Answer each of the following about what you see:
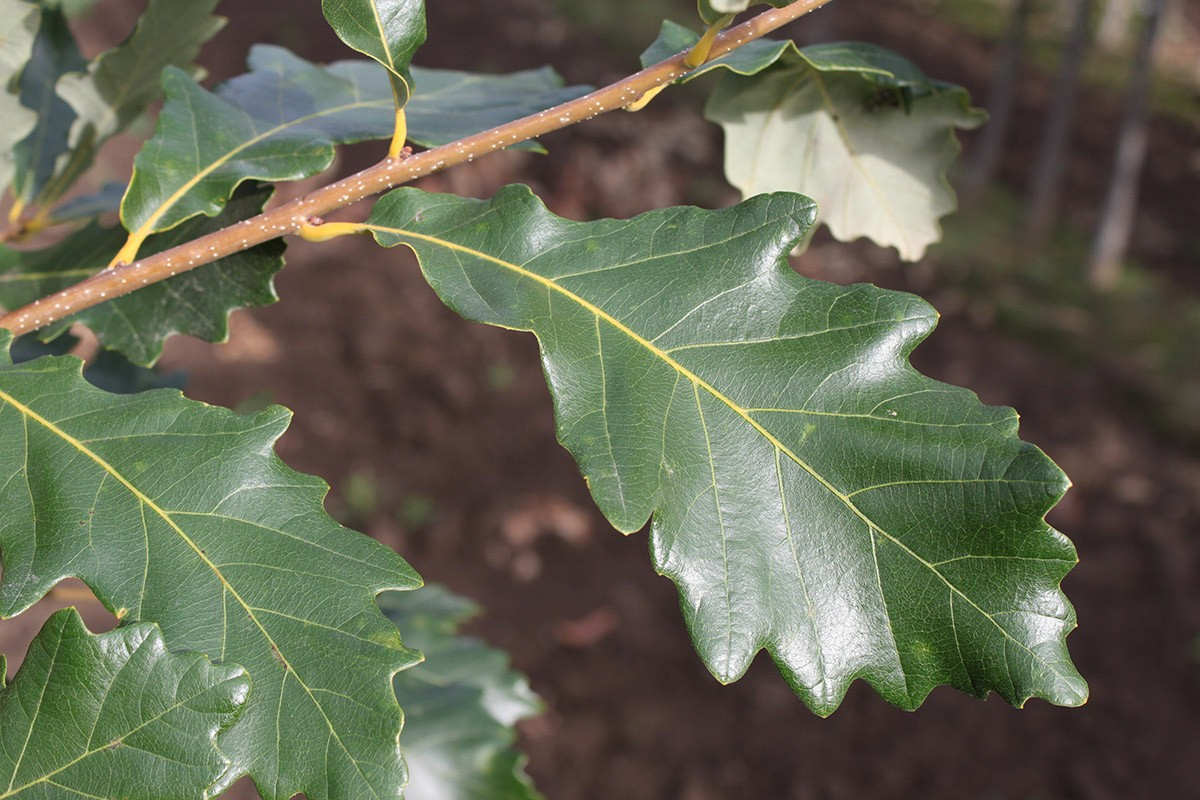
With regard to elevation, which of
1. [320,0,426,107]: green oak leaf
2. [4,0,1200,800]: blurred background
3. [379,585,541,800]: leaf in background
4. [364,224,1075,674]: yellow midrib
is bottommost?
[4,0,1200,800]: blurred background

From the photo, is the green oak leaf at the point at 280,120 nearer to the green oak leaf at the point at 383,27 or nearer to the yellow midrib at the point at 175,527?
the green oak leaf at the point at 383,27

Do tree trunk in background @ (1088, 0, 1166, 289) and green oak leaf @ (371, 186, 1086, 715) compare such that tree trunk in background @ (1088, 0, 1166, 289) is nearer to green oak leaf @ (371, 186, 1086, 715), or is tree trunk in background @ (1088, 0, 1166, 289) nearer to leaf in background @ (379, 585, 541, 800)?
leaf in background @ (379, 585, 541, 800)

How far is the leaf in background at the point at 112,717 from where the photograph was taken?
2.26 ft

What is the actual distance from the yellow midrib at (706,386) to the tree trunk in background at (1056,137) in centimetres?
547

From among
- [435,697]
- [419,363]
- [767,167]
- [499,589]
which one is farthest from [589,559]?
[767,167]

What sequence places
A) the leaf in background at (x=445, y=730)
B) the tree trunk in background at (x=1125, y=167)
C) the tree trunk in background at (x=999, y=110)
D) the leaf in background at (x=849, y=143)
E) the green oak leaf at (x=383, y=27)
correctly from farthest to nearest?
the tree trunk in background at (x=999, y=110), the tree trunk in background at (x=1125, y=167), the leaf in background at (x=445, y=730), the leaf in background at (x=849, y=143), the green oak leaf at (x=383, y=27)

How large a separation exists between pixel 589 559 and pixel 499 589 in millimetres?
379

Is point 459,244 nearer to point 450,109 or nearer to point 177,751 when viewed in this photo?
point 450,109

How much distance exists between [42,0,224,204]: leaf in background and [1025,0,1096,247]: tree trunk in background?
5.31 meters

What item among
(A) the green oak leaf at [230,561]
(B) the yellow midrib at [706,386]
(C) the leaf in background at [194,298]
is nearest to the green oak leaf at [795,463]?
(B) the yellow midrib at [706,386]

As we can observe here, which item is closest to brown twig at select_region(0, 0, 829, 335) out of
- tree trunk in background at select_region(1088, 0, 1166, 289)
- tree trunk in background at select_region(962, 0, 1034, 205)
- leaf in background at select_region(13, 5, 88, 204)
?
leaf in background at select_region(13, 5, 88, 204)

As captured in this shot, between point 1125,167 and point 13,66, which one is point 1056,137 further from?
point 13,66

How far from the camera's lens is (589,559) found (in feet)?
13.1

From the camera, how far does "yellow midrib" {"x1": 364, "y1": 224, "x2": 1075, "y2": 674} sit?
0.70 meters
